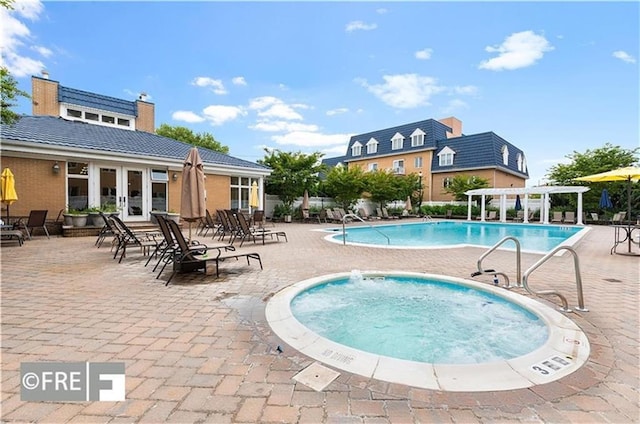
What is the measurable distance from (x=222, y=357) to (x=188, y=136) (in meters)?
41.9

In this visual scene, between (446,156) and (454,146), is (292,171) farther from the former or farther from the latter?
(454,146)

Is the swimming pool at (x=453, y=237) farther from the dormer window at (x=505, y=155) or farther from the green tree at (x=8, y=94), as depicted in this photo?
the dormer window at (x=505, y=155)

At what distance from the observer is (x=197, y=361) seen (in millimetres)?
2582

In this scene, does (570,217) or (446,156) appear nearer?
→ (570,217)

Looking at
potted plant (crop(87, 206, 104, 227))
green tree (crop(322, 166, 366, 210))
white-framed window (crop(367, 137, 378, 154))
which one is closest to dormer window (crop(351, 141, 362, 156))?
white-framed window (crop(367, 137, 378, 154))

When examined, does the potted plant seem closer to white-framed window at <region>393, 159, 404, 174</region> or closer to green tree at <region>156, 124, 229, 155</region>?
green tree at <region>156, 124, 229, 155</region>

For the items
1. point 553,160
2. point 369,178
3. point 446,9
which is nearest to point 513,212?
point 553,160

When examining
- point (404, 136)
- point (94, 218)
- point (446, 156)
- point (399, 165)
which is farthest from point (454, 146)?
point (94, 218)

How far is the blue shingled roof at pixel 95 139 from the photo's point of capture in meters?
11.6

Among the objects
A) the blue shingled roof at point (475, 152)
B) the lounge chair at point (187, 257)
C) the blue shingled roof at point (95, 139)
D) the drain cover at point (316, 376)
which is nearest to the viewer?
the drain cover at point (316, 376)

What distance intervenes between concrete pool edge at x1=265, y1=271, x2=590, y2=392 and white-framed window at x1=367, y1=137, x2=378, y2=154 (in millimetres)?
37012

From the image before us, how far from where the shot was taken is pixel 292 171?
19688 mm

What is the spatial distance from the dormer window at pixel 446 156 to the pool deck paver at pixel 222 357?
28430mm

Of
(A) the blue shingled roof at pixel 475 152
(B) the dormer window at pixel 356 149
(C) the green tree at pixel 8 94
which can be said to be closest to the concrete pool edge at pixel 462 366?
(C) the green tree at pixel 8 94
